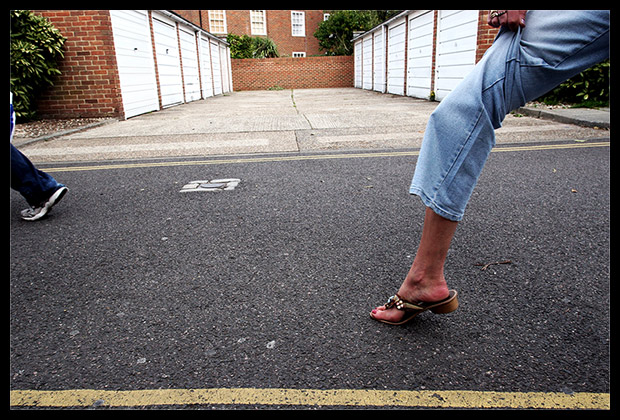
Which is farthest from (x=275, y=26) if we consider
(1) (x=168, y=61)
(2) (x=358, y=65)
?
(1) (x=168, y=61)

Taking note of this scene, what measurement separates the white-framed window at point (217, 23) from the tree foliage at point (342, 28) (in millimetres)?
8523

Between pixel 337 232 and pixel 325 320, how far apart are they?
1.19m

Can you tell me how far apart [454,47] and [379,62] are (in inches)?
402

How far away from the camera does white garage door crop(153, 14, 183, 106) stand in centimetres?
1495

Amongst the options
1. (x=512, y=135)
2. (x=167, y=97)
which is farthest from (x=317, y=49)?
(x=512, y=135)

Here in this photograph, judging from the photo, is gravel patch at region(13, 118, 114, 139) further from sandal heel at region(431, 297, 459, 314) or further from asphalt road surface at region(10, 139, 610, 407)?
sandal heel at region(431, 297, 459, 314)

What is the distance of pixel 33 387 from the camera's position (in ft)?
5.26

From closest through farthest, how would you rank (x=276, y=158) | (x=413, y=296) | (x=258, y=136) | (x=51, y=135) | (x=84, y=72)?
1. (x=413, y=296)
2. (x=276, y=158)
3. (x=258, y=136)
4. (x=51, y=135)
5. (x=84, y=72)

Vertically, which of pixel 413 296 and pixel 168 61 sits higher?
pixel 168 61

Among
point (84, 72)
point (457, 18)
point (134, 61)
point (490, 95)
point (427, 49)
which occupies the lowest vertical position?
point (490, 95)

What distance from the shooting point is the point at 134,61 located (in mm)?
12484

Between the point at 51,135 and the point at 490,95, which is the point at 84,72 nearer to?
the point at 51,135

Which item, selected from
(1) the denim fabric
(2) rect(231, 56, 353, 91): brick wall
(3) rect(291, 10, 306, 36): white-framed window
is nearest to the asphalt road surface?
(1) the denim fabric
